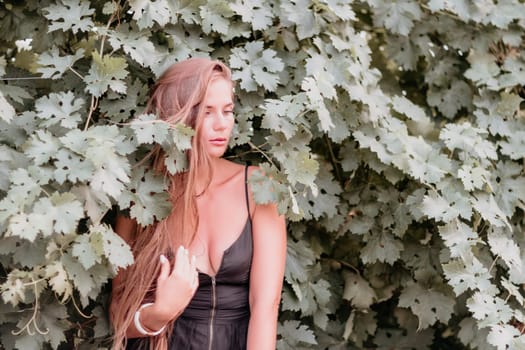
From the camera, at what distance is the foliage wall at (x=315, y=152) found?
2.42 m

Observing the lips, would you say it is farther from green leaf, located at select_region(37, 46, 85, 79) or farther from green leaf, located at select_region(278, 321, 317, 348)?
green leaf, located at select_region(278, 321, 317, 348)

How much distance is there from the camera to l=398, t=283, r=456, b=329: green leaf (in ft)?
10.7

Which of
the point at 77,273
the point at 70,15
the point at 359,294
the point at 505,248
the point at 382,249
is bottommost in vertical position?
the point at 359,294

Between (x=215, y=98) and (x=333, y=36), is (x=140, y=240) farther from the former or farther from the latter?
(x=333, y=36)

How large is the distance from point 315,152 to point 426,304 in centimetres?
78

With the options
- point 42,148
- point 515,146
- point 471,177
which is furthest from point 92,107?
point 515,146

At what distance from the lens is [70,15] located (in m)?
2.76

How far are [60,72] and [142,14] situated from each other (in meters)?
0.34

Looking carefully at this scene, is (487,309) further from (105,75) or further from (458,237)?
(105,75)

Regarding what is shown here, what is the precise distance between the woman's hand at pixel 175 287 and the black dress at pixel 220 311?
0.10 meters

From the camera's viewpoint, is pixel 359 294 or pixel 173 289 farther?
pixel 359 294

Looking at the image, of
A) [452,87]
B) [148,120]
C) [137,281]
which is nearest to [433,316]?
[452,87]

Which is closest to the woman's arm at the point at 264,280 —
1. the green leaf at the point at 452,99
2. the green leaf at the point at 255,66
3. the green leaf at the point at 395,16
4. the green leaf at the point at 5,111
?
the green leaf at the point at 255,66

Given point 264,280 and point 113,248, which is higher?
point 113,248
